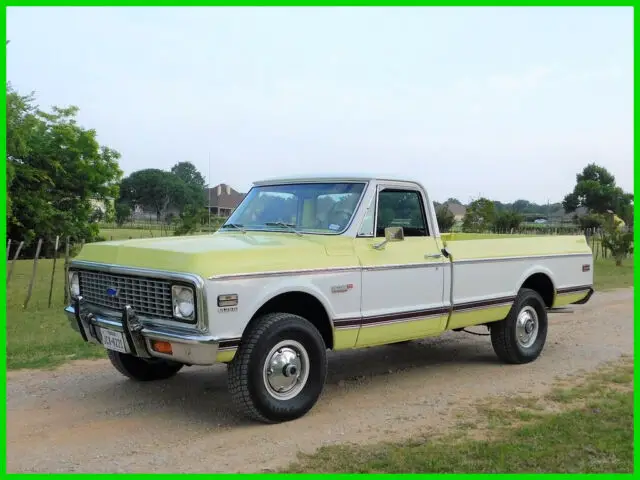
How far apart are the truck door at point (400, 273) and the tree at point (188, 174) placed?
3541 inches

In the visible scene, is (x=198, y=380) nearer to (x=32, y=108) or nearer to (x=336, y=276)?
(x=336, y=276)

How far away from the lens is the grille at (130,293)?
206 inches

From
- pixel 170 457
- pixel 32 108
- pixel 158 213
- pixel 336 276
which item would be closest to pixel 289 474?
pixel 170 457

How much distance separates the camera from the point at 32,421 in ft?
18.1

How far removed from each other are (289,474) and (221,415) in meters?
1.50

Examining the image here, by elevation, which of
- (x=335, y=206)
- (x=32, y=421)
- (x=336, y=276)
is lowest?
(x=32, y=421)

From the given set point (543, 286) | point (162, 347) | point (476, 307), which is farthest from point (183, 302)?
point (543, 286)

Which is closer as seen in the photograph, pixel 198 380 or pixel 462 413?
pixel 462 413

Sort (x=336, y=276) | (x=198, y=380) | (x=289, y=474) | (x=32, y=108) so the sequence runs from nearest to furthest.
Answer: (x=289, y=474) → (x=336, y=276) → (x=198, y=380) → (x=32, y=108)

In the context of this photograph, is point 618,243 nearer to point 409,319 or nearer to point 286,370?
point 409,319

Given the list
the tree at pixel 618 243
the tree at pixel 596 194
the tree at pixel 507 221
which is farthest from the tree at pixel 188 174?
the tree at pixel 618 243

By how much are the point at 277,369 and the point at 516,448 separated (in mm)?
1918

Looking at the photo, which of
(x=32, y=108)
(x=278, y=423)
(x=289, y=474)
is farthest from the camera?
(x=32, y=108)

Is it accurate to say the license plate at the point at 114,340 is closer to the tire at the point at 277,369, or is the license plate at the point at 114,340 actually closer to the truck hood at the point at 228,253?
the truck hood at the point at 228,253
